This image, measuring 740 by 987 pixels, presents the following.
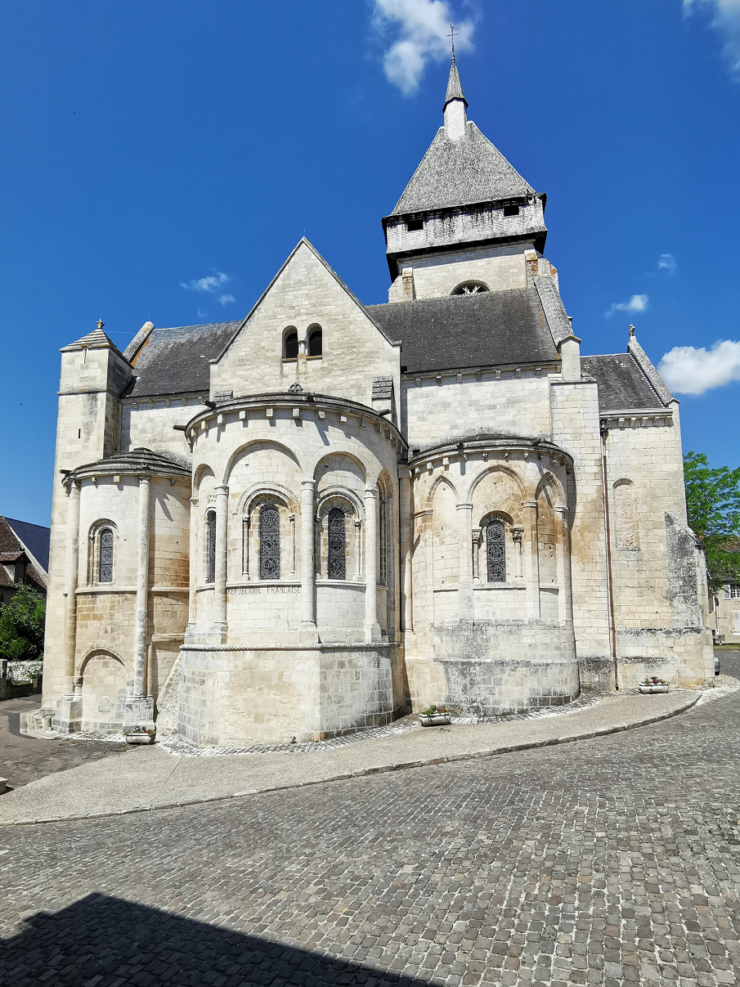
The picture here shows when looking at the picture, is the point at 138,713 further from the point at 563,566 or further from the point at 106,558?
the point at 563,566

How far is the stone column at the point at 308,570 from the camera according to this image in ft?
47.2

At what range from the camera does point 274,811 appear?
9.18 meters

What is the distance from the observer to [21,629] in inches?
1150

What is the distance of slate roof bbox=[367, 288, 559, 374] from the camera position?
2005cm

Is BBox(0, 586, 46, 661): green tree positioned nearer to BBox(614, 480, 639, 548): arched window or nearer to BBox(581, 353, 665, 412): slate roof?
BBox(614, 480, 639, 548): arched window

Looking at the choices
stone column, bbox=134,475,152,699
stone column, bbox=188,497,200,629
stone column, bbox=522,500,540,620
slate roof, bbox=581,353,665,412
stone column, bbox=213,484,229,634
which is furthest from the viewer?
slate roof, bbox=581,353,665,412

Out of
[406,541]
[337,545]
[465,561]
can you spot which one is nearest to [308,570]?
[337,545]

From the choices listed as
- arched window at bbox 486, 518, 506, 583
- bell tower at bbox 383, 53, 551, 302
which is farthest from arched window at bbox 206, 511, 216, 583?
bell tower at bbox 383, 53, 551, 302

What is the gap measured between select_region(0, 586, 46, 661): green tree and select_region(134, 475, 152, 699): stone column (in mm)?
14447

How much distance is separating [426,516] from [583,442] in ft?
17.7

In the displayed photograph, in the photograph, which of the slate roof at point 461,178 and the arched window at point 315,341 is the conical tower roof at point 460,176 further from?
the arched window at point 315,341

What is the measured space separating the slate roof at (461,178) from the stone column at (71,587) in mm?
22248

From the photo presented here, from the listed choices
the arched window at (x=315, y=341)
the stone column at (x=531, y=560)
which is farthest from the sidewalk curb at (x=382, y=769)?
the arched window at (x=315, y=341)

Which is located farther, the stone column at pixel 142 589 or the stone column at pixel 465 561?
the stone column at pixel 142 589
